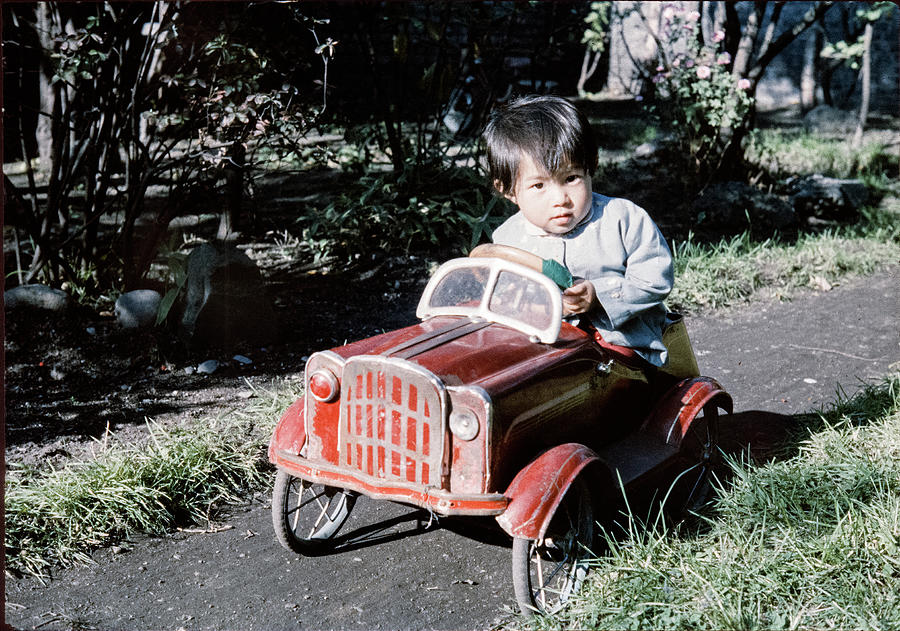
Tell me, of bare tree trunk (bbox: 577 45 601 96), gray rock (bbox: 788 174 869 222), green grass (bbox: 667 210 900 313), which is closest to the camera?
green grass (bbox: 667 210 900 313)

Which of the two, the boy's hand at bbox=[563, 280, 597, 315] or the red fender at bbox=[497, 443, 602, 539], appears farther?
the boy's hand at bbox=[563, 280, 597, 315]

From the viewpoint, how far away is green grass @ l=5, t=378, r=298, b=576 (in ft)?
10.1

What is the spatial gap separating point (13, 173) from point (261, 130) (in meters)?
5.04

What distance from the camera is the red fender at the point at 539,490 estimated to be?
2420 millimetres

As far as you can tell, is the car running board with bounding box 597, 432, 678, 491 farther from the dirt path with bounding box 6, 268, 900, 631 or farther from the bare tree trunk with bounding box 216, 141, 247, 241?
the bare tree trunk with bounding box 216, 141, 247, 241

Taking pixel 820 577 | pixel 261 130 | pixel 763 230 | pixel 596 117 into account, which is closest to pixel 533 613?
pixel 820 577

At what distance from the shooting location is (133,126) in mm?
5203

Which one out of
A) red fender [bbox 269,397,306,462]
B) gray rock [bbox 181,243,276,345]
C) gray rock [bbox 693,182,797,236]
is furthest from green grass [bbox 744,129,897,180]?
red fender [bbox 269,397,306,462]

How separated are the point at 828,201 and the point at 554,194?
5.76 m

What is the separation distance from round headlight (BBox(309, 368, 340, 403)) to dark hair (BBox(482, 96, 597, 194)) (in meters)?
0.96

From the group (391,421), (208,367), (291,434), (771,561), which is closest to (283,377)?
(208,367)

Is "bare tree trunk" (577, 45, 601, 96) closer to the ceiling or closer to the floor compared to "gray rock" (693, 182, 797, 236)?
closer to the ceiling

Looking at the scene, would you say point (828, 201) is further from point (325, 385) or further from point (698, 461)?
point (325, 385)

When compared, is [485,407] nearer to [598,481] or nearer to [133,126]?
[598,481]
